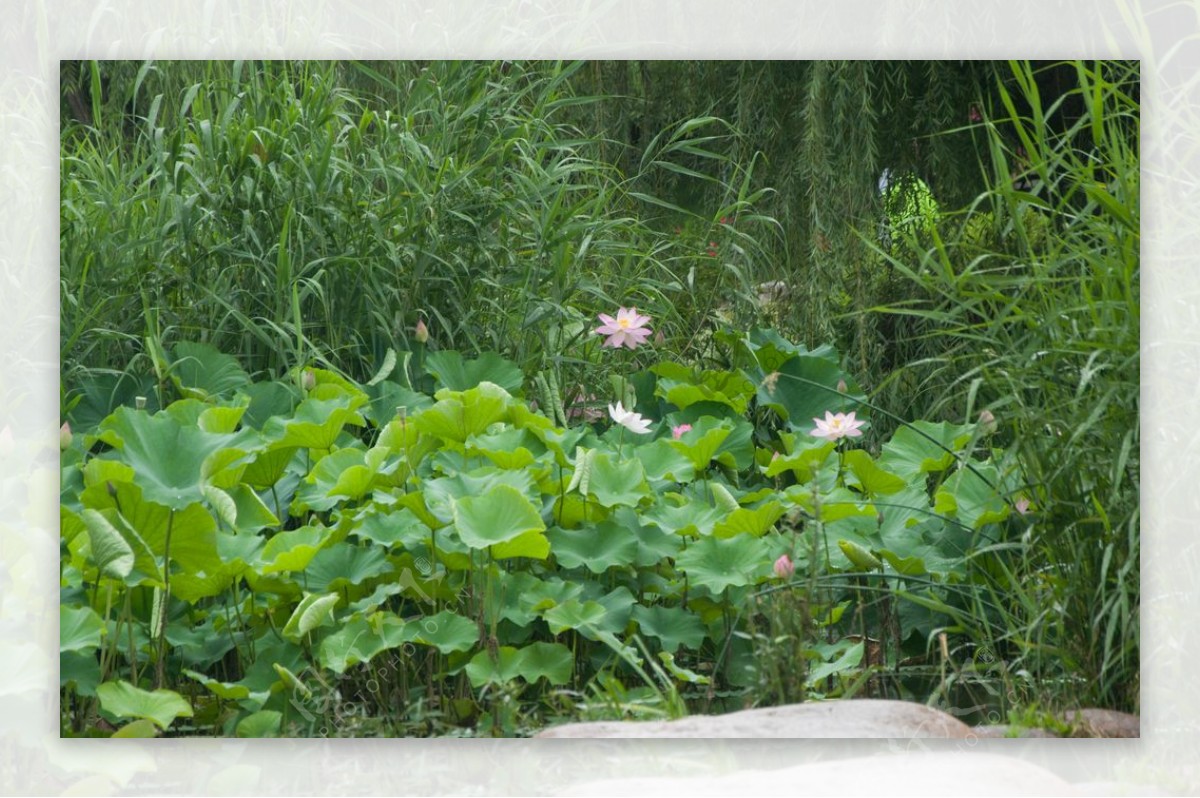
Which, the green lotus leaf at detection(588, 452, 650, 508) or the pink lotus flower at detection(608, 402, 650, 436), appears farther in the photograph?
the pink lotus flower at detection(608, 402, 650, 436)

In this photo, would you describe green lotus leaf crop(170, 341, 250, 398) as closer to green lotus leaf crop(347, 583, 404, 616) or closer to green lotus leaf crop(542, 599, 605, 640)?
green lotus leaf crop(347, 583, 404, 616)

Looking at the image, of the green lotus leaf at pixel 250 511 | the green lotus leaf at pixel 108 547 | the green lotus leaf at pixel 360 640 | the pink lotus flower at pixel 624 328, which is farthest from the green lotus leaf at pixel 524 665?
the pink lotus flower at pixel 624 328

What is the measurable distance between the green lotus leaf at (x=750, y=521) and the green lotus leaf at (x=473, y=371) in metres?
0.58

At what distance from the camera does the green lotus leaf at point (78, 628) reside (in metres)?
2.14

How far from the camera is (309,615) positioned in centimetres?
209

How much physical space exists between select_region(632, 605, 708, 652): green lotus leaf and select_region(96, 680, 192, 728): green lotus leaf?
0.75 metres

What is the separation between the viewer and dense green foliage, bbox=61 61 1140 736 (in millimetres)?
2154

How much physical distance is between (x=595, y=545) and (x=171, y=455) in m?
Result: 0.72

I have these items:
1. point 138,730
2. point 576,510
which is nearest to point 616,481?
point 576,510

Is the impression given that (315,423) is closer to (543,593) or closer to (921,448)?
(543,593)

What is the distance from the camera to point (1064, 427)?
214 cm

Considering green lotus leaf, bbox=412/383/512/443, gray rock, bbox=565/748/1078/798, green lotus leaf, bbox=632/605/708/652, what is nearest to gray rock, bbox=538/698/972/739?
gray rock, bbox=565/748/1078/798

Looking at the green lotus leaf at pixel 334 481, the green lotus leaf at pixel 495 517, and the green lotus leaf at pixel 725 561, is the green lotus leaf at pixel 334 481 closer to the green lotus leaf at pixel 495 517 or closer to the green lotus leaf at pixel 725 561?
the green lotus leaf at pixel 495 517

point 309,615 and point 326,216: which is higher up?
point 326,216
